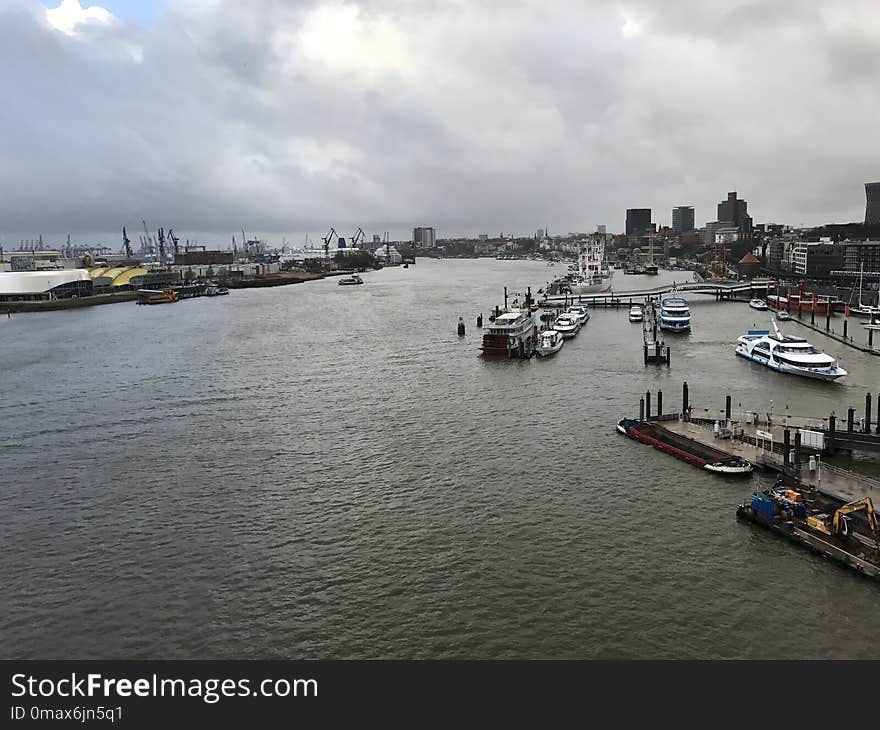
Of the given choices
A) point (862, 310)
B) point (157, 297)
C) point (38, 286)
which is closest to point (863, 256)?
point (862, 310)

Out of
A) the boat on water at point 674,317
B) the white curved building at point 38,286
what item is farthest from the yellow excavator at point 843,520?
the white curved building at point 38,286

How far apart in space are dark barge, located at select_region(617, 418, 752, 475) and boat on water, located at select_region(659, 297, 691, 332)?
14.2 metres

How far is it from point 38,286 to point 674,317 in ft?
129

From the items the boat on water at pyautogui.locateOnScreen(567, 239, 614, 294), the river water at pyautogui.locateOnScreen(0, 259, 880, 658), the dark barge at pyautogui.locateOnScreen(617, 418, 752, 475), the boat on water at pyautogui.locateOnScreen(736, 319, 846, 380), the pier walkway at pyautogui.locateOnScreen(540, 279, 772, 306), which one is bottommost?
the river water at pyautogui.locateOnScreen(0, 259, 880, 658)

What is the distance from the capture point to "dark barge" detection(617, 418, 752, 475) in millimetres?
10098

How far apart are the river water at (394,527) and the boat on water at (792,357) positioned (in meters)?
0.45

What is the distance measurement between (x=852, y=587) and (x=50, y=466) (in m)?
11.6

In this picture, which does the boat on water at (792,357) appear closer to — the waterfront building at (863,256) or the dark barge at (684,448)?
the dark barge at (684,448)

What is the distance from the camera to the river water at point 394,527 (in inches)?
260

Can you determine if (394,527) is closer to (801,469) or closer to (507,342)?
(801,469)

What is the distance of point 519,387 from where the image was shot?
16.9 metres

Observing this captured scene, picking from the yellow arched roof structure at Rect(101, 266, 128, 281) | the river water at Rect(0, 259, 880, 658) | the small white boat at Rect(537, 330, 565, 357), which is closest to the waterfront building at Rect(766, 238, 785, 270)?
the small white boat at Rect(537, 330, 565, 357)

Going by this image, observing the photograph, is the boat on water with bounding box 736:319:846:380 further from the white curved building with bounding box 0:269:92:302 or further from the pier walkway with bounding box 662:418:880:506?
the white curved building with bounding box 0:269:92:302
